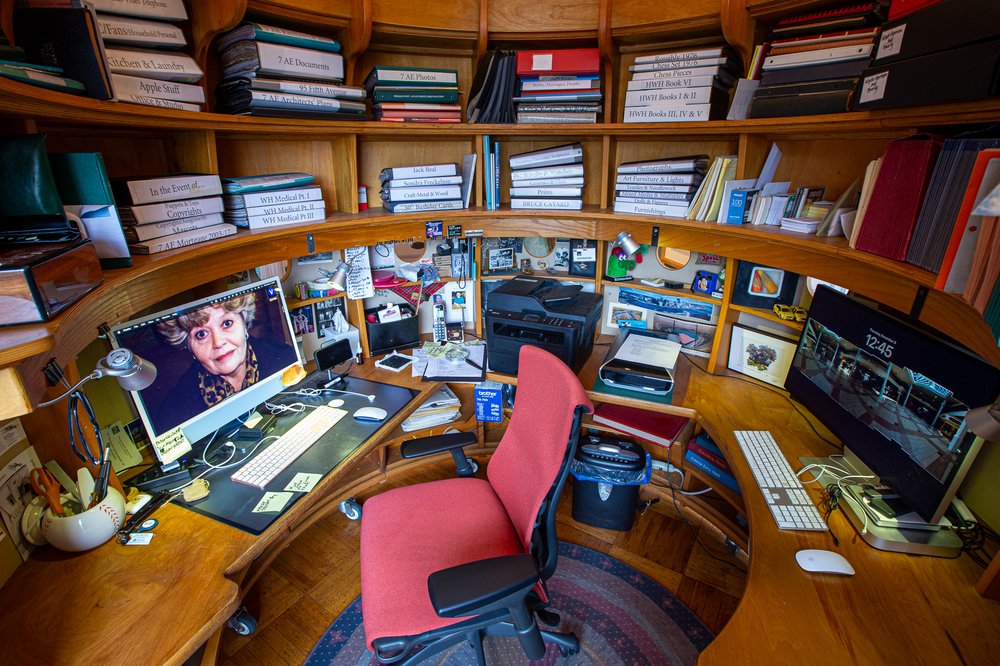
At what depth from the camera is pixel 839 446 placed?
1.79m

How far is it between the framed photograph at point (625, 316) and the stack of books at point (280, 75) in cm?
168

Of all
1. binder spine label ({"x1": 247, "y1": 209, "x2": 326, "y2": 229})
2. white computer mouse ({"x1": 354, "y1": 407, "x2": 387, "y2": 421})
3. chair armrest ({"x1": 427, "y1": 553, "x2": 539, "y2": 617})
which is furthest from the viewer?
white computer mouse ({"x1": 354, "y1": 407, "x2": 387, "y2": 421})

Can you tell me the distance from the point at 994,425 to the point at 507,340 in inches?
65.6

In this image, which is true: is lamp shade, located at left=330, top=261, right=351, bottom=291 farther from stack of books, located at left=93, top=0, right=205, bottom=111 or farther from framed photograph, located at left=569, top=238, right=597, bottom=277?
framed photograph, located at left=569, top=238, right=597, bottom=277

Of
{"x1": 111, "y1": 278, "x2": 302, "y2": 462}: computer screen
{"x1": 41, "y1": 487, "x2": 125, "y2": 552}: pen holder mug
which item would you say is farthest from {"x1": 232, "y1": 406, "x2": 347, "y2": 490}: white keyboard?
{"x1": 41, "y1": 487, "x2": 125, "y2": 552}: pen holder mug

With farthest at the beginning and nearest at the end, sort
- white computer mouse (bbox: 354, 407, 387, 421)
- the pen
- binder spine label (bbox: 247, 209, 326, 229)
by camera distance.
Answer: white computer mouse (bbox: 354, 407, 387, 421)
binder spine label (bbox: 247, 209, 326, 229)
the pen

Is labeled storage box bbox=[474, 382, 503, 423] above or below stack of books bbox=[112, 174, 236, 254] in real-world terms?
below

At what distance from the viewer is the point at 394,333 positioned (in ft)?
8.73

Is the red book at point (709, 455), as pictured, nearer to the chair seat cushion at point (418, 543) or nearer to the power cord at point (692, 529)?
the power cord at point (692, 529)

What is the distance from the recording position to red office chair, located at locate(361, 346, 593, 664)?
1.28 meters

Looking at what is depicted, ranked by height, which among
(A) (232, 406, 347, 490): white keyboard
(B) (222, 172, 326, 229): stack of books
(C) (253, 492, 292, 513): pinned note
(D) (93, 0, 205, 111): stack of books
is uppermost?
(D) (93, 0, 205, 111): stack of books

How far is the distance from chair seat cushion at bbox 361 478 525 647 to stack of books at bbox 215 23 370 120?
1.49m

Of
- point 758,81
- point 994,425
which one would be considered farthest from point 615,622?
point 758,81

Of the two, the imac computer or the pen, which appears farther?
the pen
